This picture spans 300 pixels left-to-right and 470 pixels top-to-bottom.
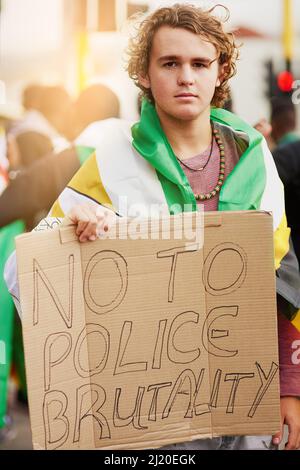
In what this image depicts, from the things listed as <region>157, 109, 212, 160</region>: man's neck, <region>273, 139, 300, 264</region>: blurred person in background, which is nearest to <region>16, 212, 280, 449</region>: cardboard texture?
<region>157, 109, 212, 160</region>: man's neck

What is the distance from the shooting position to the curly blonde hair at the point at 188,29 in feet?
7.97

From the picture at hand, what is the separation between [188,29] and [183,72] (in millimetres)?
114

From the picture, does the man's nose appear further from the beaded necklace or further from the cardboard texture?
the cardboard texture

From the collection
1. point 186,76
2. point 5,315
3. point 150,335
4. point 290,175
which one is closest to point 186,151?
point 186,76

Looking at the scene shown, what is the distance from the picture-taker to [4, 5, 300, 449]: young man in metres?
2.43

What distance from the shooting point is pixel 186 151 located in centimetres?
250

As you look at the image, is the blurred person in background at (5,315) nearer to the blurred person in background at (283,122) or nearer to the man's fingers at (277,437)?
the blurred person in background at (283,122)

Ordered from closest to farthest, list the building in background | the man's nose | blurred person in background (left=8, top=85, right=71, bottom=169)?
the man's nose, the building in background, blurred person in background (left=8, top=85, right=71, bottom=169)

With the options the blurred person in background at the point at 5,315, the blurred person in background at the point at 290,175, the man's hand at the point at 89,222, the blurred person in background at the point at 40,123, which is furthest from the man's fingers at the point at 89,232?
the blurred person in background at the point at 5,315

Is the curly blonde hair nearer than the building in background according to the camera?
Yes

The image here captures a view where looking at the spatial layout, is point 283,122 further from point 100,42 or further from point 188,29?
point 188,29

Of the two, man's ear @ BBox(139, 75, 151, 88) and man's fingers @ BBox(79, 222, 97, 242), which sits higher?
man's ear @ BBox(139, 75, 151, 88)
